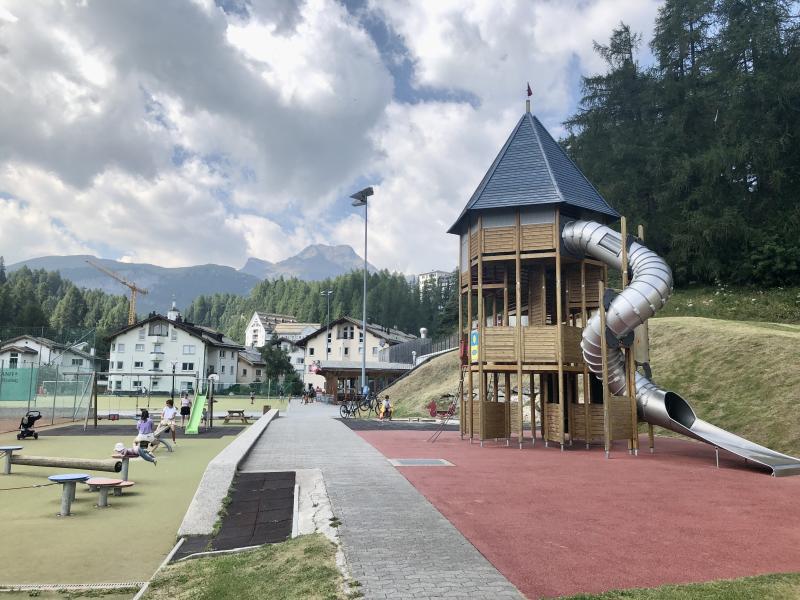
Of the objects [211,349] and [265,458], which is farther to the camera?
[211,349]

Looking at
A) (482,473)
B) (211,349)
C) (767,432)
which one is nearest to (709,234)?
(767,432)

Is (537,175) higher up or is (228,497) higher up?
(537,175)

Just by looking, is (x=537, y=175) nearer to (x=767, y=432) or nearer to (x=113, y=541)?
(x=767, y=432)

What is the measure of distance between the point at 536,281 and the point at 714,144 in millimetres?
30978

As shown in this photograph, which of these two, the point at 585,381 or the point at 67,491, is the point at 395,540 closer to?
the point at 67,491

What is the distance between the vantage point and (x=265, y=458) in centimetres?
1406

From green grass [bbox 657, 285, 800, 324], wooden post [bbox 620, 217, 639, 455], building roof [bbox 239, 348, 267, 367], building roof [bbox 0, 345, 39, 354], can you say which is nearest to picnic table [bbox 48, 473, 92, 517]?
wooden post [bbox 620, 217, 639, 455]

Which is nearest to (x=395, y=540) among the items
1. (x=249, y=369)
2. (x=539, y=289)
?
(x=539, y=289)

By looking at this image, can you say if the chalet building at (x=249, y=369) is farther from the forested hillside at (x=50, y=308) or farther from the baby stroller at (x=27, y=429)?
the baby stroller at (x=27, y=429)

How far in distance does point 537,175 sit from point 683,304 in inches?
974

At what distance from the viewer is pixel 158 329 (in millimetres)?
74062

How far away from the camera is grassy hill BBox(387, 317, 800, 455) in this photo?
1891cm

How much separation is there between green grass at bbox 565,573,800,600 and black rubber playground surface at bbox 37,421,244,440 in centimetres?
1982

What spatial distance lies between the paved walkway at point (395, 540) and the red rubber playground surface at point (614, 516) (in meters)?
0.30
